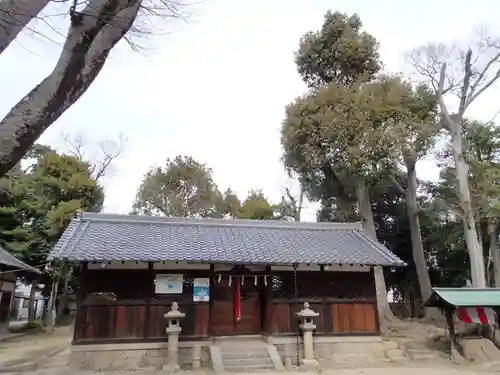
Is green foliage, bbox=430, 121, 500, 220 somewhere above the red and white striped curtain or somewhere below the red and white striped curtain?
above

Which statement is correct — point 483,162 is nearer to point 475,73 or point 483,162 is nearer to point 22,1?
point 475,73

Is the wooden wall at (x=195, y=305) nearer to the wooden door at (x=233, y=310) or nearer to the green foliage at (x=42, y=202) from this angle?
the wooden door at (x=233, y=310)

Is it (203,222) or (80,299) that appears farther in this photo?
(203,222)

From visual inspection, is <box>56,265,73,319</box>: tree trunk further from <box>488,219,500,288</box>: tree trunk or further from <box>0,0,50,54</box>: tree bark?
<box>488,219,500,288</box>: tree trunk

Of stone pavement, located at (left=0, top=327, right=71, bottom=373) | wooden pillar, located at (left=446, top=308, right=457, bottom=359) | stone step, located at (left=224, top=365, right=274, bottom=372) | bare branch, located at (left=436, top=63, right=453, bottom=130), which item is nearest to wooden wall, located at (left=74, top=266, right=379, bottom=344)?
stone step, located at (left=224, top=365, right=274, bottom=372)

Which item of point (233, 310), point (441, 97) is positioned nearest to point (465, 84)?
point (441, 97)

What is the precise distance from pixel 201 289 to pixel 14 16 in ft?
32.1

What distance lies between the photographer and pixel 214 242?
13125 millimetres

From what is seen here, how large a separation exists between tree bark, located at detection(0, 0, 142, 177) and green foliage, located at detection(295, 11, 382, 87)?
56.1 feet

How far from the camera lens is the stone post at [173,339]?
1045 cm

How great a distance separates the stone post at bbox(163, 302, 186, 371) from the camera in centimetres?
1045

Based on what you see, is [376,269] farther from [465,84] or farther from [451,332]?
[465,84]

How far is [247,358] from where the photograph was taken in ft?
36.1

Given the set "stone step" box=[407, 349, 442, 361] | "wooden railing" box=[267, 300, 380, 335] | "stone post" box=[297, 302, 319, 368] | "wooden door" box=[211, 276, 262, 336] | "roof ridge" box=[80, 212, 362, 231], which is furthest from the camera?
"roof ridge" box=[80, 212, 362, 231]
